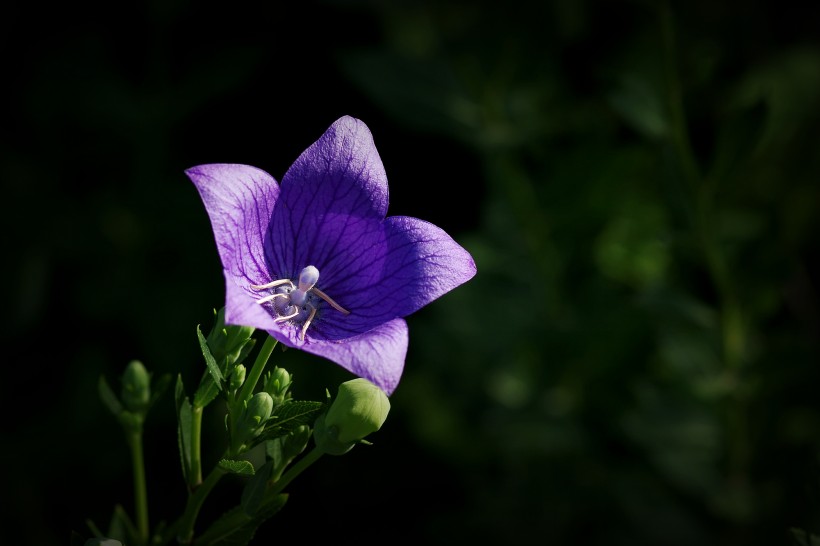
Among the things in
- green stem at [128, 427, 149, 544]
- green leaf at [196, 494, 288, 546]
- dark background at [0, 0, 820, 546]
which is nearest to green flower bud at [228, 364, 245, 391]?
green leaf at [196, 494, 288, 546]

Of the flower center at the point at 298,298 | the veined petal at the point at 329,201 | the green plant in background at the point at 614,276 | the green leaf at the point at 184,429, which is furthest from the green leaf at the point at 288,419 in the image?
the green plant in background at the point at 614,276

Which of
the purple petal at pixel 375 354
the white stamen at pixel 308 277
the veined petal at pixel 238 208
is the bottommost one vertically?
the white stamen at pixel 308 277

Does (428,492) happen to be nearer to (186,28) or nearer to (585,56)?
(585,56)

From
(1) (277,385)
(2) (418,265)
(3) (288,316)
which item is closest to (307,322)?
(3) (288,316)

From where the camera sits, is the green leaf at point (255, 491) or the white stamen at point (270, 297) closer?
the green leaf at point (255, 491)

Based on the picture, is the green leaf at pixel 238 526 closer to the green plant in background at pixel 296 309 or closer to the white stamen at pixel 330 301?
the green plant in background at pixel 296 309

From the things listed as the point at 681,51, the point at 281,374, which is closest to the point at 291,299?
the point at 281,374
